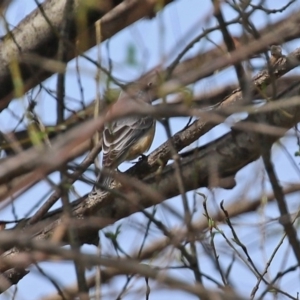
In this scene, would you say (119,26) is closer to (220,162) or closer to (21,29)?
(21,29)

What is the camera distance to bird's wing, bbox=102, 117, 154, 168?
5500 millimetres

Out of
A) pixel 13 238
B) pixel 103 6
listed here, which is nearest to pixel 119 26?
pixel 103 6

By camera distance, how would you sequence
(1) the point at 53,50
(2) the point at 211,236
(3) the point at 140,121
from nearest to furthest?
(2) the point at 211,236, (1) the point at 53,50, (3) the point at 140,121

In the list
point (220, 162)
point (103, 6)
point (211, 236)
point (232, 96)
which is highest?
point (103, 6)

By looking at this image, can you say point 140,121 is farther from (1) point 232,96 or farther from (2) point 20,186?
(2) point 20,186

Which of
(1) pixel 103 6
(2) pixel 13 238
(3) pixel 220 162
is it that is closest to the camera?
(2) pixel 13 238

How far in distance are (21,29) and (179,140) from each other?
49.5 inches

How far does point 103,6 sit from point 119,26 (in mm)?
338

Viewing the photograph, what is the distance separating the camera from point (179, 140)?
4.17m

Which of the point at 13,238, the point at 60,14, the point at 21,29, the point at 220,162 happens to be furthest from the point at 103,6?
the point at 13,238

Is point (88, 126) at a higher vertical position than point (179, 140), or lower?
lower

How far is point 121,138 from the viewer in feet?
19.3

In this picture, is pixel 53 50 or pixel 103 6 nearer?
pixel 103 6

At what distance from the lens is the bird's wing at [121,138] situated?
18.0ft
